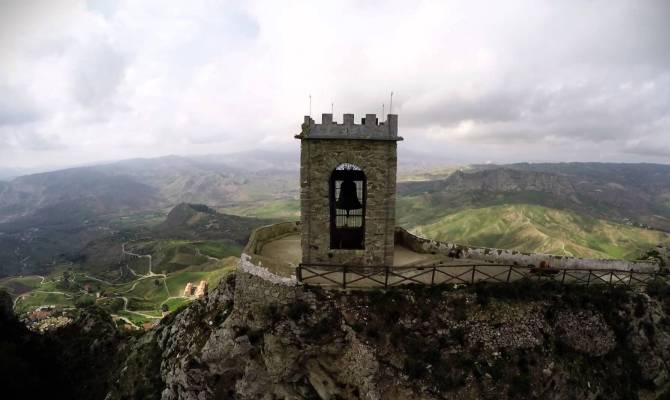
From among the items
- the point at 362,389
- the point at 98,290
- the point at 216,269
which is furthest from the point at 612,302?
the point at 98,290

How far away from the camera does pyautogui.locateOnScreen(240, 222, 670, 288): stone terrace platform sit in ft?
64.4

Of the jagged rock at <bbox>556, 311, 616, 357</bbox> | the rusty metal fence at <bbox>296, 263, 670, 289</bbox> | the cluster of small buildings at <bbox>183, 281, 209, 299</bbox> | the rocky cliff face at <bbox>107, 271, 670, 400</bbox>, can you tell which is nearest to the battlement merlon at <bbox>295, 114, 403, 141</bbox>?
the rusty metal fence at <bbox>296, 263, 670, 289</bbox>

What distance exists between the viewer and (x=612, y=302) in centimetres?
2028

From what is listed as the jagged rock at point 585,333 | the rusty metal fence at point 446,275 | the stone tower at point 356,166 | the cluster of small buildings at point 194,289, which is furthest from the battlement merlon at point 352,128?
the cluster of small buildings at point 194,289

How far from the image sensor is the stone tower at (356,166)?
20156mm

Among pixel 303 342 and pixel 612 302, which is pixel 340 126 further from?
pixel 612 302

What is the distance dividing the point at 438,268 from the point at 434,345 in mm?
5471

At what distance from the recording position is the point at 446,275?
68.1 ft

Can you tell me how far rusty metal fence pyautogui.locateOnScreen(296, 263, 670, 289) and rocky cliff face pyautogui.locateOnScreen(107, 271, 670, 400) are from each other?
0.84 m

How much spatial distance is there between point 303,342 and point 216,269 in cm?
11360

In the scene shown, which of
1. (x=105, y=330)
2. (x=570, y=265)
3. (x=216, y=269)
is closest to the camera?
(x=570, y=265)

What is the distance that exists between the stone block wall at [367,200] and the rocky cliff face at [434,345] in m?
2.90

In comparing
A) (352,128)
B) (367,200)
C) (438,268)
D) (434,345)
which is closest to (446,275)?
→ (438,268)

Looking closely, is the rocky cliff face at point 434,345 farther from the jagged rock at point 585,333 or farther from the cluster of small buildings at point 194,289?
the cluster of small buildings at point 194,289
